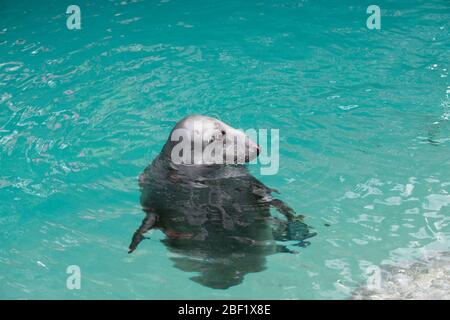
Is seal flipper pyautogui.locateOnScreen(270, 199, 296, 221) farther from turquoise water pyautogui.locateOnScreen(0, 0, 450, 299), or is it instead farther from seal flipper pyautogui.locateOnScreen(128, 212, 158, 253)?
seal flipper pyautogui.locateOnScreen(128, 212, 158, 253)

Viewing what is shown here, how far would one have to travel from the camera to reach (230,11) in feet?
40.6

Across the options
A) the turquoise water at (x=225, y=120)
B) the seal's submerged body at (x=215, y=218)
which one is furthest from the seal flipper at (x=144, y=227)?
the turquoise water at (x=225, y=120)

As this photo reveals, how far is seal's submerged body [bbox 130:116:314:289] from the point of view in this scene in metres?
5.39

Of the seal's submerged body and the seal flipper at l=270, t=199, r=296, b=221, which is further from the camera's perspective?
the seal flipper at l=270, t=199, r=296, b=221

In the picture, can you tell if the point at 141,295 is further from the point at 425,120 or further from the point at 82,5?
the point at 82,5

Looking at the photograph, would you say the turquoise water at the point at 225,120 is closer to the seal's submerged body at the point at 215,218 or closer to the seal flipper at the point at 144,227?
the seal's submerged body at the point at 215,218

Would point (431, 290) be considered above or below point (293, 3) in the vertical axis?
below

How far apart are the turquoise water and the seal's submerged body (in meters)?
0.18

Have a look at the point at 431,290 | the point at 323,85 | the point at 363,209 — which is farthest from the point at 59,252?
the point at 323,85

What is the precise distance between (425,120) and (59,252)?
499 cm

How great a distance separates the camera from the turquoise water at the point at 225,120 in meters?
5.76

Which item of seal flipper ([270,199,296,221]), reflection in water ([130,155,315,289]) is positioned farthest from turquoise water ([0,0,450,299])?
seal flipper ([270,199,296,221])

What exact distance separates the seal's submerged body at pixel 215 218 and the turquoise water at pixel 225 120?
0.58ft

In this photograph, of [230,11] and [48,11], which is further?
[48,11]
